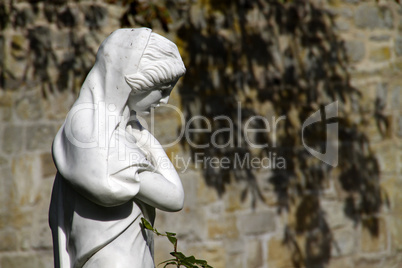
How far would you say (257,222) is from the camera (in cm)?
473

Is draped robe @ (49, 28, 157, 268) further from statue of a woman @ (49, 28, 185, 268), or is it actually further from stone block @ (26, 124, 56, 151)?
stone block @ (26, 124, 56, 151)

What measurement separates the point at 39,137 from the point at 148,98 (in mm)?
2465

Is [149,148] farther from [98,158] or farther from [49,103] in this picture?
[49,103]

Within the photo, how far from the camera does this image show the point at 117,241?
6.32 ft

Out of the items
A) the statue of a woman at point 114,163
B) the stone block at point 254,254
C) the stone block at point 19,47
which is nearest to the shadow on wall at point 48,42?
the stone block at point 19,47

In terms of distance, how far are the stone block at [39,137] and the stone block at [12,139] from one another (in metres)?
0.06

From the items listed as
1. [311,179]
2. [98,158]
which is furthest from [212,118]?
[98,158]

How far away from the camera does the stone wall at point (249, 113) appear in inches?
167

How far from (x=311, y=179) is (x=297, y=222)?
0.37 m

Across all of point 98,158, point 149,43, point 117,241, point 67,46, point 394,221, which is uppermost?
point 67,46

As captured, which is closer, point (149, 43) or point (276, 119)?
point (149, 43)

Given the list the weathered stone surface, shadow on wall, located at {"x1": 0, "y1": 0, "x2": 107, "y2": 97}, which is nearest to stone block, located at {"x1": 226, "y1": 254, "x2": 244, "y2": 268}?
shadow on wall, located at {"x1": 0, "y1": 0, "x2": 107, "y2": 97}

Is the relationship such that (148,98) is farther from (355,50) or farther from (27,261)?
(355,50)

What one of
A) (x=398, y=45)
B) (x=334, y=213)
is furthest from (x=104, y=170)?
(x=398, y=45)
